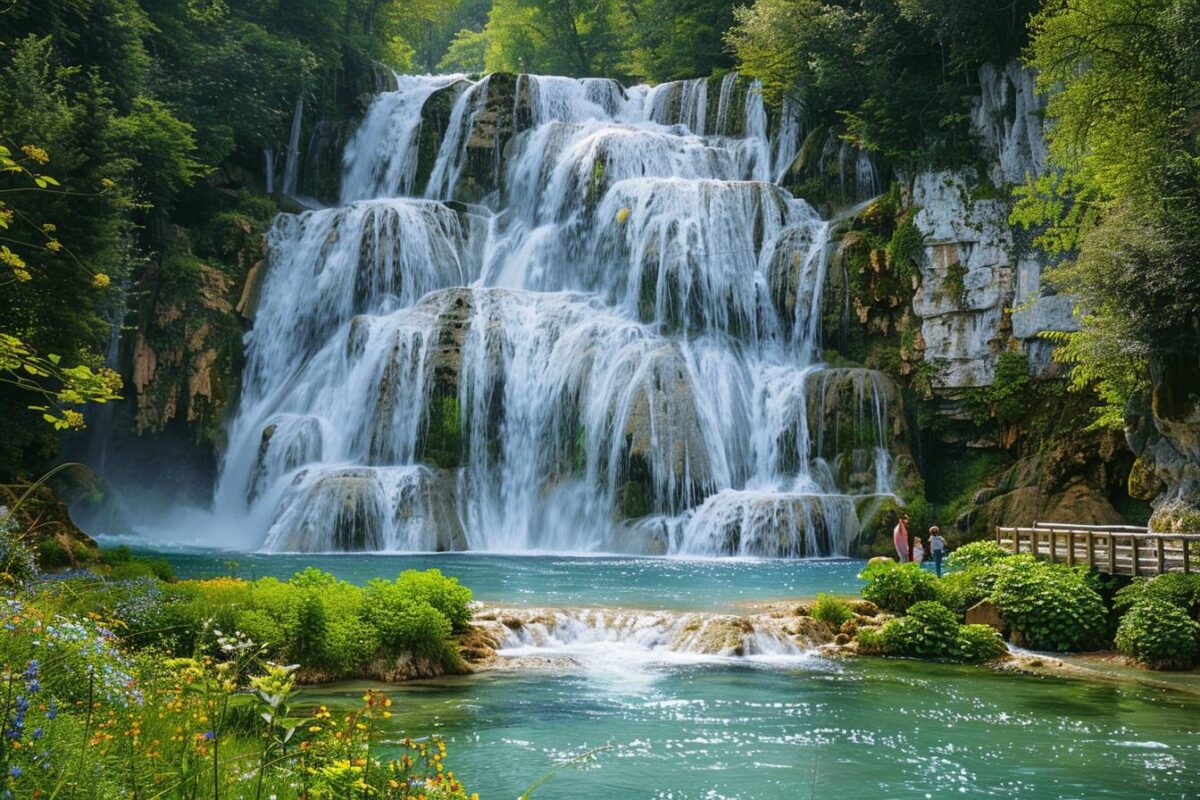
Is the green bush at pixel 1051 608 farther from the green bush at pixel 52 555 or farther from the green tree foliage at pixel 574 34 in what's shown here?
the green tree foliage at pixel 574 34

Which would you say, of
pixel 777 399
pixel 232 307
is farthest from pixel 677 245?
pixel 232 307

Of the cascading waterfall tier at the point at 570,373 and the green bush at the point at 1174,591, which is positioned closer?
the green bush at the point at 1174,591

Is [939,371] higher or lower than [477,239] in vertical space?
lower

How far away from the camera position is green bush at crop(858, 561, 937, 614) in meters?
15.2

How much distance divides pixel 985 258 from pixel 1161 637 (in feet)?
62.1

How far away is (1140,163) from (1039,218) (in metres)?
7.73

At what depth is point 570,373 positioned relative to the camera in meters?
29.8

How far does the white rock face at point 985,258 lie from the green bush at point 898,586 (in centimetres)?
1555

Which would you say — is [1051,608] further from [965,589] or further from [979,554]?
[979,554]

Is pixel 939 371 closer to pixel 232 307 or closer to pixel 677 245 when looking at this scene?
pixel 677 245

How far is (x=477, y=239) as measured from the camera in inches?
1449

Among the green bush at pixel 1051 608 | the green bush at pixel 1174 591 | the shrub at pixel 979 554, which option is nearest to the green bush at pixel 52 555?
the green bush at pixel 1051 608

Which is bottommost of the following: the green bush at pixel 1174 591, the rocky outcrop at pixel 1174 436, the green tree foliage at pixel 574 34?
the green bush at pixel 1174 591

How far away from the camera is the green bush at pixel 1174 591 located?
13461mm
